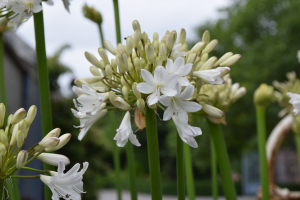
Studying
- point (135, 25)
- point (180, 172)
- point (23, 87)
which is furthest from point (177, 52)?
point (23, 87)

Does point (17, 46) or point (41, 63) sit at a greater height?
point (17, 46)

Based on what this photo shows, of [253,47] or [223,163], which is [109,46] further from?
[253,47]

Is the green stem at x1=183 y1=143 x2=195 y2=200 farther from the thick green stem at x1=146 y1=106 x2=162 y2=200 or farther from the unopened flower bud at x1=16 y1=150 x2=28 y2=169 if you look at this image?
the unopened flower bud at x1=16 y1=150 x2=28 y2=169

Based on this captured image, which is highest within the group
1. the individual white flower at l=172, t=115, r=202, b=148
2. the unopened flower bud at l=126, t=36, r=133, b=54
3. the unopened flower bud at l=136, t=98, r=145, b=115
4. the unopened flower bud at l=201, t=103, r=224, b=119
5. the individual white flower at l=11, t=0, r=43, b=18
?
the individual white flower at l=11, t=0, r=43, b=18

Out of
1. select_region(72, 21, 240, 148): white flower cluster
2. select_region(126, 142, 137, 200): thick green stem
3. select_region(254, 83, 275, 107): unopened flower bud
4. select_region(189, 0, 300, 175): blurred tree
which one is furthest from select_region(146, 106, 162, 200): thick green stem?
select_region(189, 0, 300, 175): blurred tree

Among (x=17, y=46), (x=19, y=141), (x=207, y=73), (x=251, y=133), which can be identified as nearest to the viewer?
(x=19, y=141)

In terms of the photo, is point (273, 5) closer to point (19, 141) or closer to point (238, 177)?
point (238, 177)

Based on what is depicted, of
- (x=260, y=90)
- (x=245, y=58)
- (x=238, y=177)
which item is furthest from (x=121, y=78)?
(x=238, y=177)
